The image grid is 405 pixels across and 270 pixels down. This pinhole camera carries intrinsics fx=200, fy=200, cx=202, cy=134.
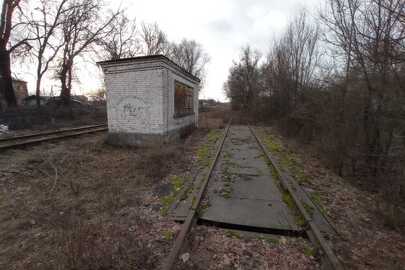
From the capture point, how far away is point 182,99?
38.5 feet

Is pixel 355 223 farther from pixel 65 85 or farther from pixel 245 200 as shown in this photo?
pixel 65 85

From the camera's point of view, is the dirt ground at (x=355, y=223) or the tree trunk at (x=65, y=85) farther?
the tree trunk at (x=65, y=85)

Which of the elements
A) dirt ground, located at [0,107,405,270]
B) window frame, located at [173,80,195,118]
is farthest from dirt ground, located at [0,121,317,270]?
window frame, located at [173,80,195,118]

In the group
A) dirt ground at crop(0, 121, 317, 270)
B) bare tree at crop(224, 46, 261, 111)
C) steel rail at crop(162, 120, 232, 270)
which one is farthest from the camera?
bare tree at crop(224, 46, 261, 111)

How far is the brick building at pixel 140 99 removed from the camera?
337 inches

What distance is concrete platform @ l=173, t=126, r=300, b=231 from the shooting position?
347 centimetres

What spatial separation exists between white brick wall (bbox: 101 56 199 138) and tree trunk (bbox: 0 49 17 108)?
1608 centimetres

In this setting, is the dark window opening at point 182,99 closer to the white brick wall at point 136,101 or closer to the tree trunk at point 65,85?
the white brick wall at point 136,101

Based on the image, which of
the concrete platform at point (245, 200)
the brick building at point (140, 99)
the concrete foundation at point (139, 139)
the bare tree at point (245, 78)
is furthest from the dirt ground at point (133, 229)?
→ the bare tree at point (245, 78)

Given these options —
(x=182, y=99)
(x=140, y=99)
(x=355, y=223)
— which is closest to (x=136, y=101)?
(x=140, y=99)

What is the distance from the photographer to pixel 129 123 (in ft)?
29.9

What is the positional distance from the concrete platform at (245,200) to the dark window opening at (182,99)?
503cm

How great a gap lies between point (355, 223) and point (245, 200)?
76.0 inches

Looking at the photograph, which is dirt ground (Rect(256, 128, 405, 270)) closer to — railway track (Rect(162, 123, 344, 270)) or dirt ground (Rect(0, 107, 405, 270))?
dirt ground (Rect(0, 107, 405, 270))
